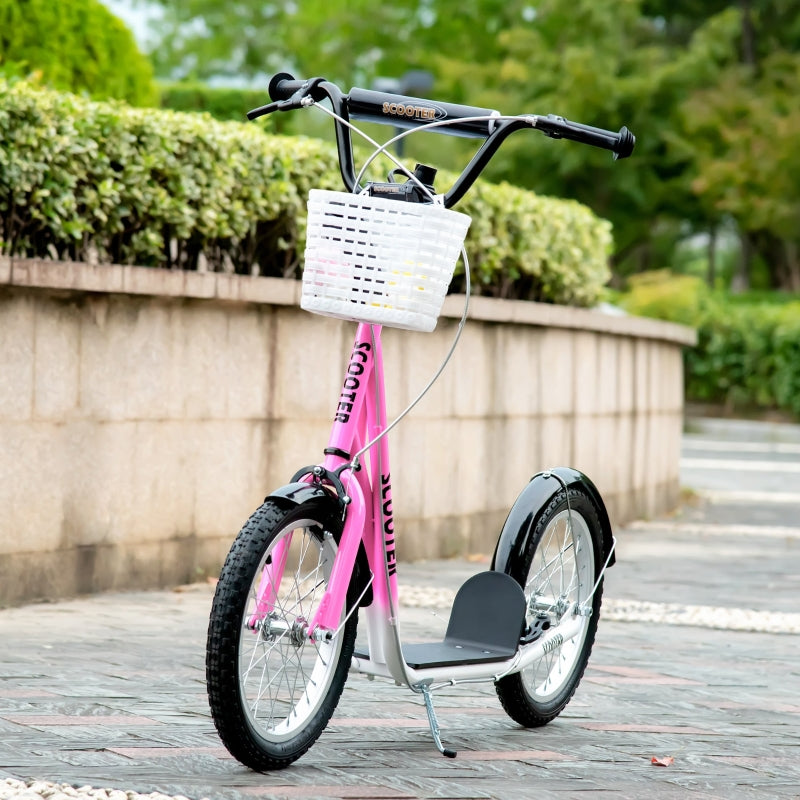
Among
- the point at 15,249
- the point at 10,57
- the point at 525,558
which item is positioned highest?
the point at 10,57

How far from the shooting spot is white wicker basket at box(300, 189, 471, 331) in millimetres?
3809

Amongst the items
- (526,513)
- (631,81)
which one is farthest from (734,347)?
(526,513)

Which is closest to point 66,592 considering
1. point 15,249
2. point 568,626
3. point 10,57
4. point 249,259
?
point 15,249

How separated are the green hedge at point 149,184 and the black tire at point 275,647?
313cm

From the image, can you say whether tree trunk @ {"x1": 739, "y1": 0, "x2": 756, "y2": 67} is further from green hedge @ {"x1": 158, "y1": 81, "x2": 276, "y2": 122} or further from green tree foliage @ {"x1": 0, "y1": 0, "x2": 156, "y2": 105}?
green tree foliage @ {"x1": 0, "y1": 0, "x2": 156, "y2": 105}

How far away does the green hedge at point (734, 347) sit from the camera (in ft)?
86.4

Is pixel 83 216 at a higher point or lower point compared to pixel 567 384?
higher

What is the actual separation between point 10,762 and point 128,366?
3.34 m

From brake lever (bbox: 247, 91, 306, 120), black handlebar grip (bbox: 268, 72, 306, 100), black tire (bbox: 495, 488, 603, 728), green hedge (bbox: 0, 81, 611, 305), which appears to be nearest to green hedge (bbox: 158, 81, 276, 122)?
green hedge (bbox: 0, 81, 611, 305)

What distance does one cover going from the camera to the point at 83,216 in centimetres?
696

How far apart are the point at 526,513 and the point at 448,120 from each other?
50.1 inches

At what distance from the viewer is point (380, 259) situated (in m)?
3.81

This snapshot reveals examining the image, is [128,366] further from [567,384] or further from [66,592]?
[567,384]

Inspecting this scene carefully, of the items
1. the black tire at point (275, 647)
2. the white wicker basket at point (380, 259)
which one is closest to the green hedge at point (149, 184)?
the white wicker basket at point (380, 259)
